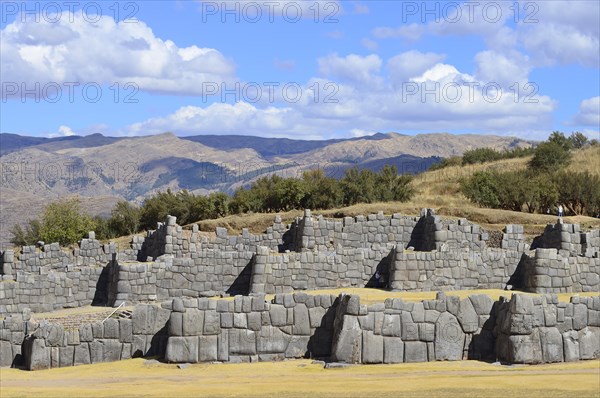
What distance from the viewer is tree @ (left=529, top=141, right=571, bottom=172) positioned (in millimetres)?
70438

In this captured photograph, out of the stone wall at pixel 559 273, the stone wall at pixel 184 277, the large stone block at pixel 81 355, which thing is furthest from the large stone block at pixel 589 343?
the stone wall at pixel 184 277

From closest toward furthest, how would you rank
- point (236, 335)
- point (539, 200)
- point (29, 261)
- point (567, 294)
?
point (236, 335) < point (567, 294) < point (29, 261) < point (539, 200)

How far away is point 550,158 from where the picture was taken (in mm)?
71500

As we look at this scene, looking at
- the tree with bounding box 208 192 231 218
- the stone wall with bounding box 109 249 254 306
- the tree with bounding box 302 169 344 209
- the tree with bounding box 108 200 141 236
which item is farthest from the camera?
→ the tree with bounding box 108 200 141 236

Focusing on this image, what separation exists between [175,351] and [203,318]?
940 mm

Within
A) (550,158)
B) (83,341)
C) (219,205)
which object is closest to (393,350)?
(83,341)

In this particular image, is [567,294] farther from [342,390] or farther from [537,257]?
[342,390]

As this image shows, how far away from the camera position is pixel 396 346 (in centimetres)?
2497

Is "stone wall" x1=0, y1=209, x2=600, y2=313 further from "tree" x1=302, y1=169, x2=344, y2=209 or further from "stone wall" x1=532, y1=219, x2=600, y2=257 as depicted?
"tree" x1=302, y1=169, x2=344, y2=209

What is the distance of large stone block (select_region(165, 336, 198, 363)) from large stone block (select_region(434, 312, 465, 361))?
17.4ft

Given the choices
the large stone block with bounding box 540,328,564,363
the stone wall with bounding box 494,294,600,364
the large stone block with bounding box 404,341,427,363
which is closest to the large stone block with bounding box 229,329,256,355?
the large stone block with bounding box 404,341,427,363

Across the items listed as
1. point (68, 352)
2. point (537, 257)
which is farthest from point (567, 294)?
point (68, 352)

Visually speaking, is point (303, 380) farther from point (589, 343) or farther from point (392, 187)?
point (392, 187)

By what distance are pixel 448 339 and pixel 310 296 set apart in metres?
3.27
